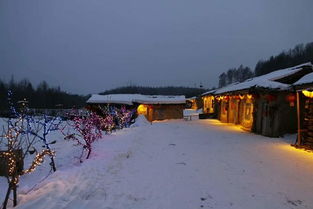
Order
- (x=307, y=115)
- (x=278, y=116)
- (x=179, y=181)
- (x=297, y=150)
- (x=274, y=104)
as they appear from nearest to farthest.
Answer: (x=179, y=181) → (x=297, y=150) → (x=307, y=115) → (x=278, y=116) → (x=274, y=104)

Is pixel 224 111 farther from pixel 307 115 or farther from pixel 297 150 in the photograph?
pixel 297 150

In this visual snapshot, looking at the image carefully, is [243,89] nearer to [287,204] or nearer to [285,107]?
[285,107]

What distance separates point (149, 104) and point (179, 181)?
2654 centimetres

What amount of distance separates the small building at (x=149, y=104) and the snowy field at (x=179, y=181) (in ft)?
72.2

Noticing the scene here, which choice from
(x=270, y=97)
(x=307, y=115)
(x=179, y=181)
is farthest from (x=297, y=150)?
(x=179, y=181)

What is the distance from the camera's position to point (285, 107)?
48.9 ft

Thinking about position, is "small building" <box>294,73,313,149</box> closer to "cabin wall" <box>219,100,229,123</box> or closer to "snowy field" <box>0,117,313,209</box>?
"snowy field" <box>0,117,313,209</box>

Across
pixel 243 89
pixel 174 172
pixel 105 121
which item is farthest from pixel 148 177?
pixel 243 89

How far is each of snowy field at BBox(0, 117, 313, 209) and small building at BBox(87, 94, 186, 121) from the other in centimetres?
2201

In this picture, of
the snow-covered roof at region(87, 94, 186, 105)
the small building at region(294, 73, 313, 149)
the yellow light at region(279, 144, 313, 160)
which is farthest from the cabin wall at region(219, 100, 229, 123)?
the yellow light at region(279, 144, 313, 160)

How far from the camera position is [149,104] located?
109 ft

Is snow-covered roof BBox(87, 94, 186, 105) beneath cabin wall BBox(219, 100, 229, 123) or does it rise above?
above

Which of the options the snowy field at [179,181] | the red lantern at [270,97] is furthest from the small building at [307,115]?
the red lantern at [270,97]

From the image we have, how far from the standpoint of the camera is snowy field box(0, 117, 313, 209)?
5.46 meters
